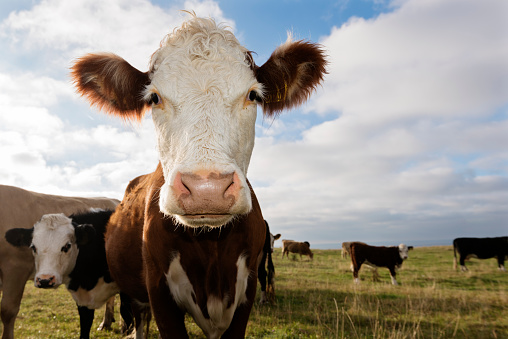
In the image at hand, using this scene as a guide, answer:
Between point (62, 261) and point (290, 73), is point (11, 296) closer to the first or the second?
point (62, 261)

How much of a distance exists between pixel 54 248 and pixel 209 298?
3.87 meters

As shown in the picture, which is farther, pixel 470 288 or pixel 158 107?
pixel 470 288

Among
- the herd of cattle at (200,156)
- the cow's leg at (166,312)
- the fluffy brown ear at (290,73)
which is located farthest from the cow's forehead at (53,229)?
the fluffy brown ear at (290,73)

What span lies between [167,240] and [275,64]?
1792 mm

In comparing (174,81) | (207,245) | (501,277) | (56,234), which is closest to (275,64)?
(174,81)

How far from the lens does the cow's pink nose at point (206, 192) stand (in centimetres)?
167

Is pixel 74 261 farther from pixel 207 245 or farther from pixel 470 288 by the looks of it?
pixel 470 288

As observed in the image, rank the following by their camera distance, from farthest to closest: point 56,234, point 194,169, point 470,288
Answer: point 470,288 → point 56,234 → point 194,169

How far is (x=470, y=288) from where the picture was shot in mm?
12219

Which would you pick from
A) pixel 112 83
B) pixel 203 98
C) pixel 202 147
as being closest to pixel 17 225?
pixel 112 83

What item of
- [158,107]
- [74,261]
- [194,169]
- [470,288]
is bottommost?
[470,288]

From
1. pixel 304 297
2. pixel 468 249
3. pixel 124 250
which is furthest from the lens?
pixel 468 249

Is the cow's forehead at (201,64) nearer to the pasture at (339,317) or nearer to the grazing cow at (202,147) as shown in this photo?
the grazing cow at (202,147)

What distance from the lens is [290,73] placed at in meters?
3.01
